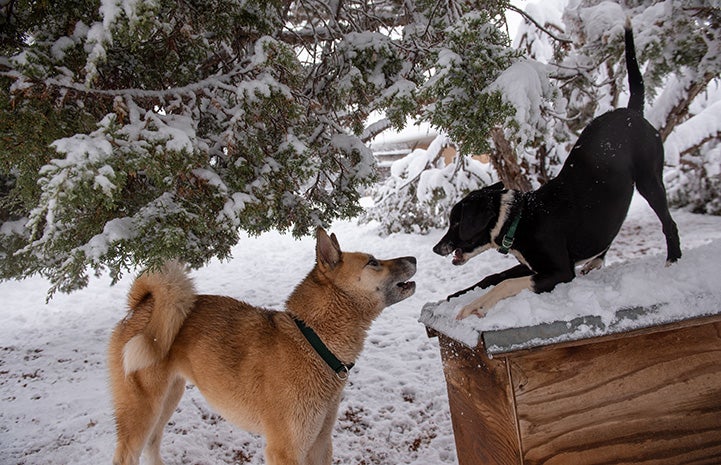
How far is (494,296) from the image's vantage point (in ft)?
6.59

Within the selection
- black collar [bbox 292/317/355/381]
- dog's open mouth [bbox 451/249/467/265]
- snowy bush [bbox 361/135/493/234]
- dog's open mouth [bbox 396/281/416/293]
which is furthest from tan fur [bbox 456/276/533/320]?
snowy bush [bbox 361/135/493/234]

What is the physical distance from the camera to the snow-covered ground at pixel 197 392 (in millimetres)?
3857

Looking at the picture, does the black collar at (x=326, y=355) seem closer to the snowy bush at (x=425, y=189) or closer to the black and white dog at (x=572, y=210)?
the black and white dog at (x=572, y=210)

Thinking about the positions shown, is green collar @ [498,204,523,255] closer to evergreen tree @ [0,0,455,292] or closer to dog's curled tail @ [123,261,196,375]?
evergreen tree @ [0,0,455,292]

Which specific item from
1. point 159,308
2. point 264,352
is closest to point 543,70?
point 264,352

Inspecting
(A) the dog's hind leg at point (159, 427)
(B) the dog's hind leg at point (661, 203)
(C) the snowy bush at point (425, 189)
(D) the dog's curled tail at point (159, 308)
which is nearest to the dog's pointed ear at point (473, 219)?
(B) the dog's hind leg at point (661, 203)

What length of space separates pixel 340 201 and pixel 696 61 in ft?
11.9

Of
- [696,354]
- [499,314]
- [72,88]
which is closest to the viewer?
[499,314]

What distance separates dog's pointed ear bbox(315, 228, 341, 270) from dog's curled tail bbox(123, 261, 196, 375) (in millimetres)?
1068

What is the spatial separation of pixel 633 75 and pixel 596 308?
148 cm

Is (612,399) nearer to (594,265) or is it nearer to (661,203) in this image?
(594,265)

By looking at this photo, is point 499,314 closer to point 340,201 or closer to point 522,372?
point 522,372

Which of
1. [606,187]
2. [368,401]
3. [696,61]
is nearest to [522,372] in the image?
[606,187]

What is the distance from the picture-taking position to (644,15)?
4098 mm
